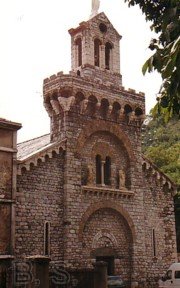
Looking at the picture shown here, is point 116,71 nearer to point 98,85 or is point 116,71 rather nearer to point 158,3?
point 98,85

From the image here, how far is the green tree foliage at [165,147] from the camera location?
38.2 m

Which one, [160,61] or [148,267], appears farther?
[148,267]

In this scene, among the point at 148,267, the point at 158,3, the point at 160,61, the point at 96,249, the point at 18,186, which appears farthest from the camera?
the point at 148,267

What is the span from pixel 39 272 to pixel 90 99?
11.3 metres

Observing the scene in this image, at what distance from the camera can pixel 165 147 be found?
62781 mm

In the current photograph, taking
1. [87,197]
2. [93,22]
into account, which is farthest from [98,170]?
[93,22]

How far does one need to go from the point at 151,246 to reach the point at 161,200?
2817mm

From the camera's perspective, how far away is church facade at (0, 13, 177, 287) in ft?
68.0

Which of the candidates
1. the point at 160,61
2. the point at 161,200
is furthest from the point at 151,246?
the point at 160,61

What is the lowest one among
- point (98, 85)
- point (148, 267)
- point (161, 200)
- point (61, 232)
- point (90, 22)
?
point (148, 267)

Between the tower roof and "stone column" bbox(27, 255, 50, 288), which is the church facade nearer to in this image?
the tower roof

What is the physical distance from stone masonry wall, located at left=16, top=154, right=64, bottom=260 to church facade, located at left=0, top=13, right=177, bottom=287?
0.04m

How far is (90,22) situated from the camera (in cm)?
2556

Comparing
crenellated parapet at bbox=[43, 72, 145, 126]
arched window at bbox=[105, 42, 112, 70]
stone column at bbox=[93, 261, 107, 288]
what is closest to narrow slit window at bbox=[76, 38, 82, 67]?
arched window at bbox=[105, 42, 112, 70]
